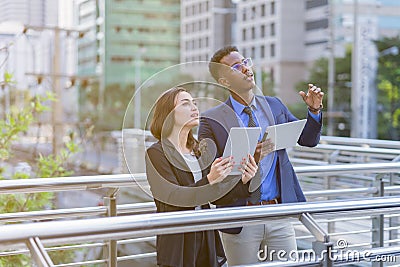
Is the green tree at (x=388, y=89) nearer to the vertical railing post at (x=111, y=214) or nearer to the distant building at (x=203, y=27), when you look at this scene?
the distant building at (x=203, y=27)

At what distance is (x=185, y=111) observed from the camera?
1.77m

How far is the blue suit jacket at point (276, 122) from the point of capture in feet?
6.18

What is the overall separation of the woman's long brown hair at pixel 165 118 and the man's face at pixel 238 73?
0.18 metres

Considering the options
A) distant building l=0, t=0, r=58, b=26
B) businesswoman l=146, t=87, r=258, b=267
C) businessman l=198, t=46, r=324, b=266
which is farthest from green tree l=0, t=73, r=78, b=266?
distant building l=0, t=0, r=58, b=26

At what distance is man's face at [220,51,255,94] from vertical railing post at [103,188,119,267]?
797mm

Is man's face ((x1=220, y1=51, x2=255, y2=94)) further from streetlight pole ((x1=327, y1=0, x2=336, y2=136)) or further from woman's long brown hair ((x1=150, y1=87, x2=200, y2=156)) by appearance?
streetlight pole ((x1=327, y1=0, x2=336, y2=136))

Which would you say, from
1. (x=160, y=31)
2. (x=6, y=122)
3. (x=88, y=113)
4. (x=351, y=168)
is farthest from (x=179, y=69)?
(x=160, y=31)

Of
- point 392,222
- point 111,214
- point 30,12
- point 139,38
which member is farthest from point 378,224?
point 139,38

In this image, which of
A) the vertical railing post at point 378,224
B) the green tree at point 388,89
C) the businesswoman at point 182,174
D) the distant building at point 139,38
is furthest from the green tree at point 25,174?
the distant building at point 139,38

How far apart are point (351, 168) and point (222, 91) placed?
3.63 ft

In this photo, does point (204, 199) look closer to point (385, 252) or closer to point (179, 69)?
point (179, 69)

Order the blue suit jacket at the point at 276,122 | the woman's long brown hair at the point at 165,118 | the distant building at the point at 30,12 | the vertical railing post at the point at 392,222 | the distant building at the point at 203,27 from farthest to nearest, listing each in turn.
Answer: the distant building at the point at 203,27 → the distant building at the point at 30,12 → the vertical railing post at the point at 392,222 → the blue suit jacket at the point at 276,122 → the woman's long brown hair at the point at 165,118

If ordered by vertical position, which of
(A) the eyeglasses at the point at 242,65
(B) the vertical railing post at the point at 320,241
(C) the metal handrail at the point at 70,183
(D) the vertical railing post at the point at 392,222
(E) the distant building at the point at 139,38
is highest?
(E) the distant building at the point at 139,38

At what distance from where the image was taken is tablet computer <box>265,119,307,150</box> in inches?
74.8
